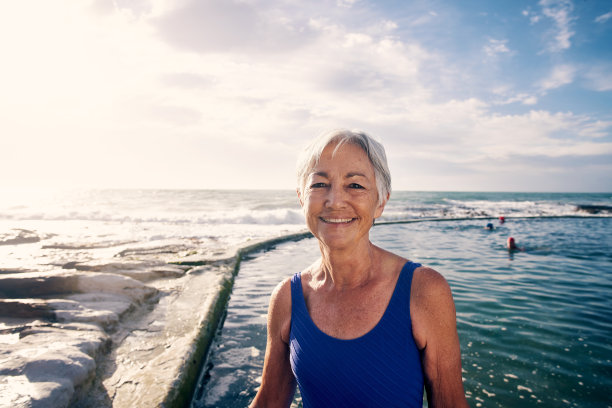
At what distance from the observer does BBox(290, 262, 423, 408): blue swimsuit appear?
59.6 inches

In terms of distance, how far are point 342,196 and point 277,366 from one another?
1080 millimetres

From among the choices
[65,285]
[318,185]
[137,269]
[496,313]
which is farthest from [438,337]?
[137,269]

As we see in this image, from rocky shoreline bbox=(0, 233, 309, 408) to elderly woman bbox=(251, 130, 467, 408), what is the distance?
136 cm

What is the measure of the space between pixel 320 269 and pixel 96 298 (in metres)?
3.81

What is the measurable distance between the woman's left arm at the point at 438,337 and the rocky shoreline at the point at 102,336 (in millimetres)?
1966

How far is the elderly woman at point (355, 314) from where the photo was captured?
1.51 m

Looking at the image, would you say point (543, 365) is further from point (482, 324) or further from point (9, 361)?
point (9, 361)

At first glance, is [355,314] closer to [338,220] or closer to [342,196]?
[338,220]

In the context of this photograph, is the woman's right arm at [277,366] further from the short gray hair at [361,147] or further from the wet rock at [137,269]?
the wet rock at [137,269]

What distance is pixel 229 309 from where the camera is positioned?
5387 mm

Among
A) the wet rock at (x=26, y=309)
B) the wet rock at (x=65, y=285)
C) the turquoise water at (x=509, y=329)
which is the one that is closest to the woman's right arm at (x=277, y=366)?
the turquoise water at (x=509, y=329)

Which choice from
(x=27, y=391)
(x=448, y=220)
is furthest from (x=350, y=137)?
(x=448, y=220)

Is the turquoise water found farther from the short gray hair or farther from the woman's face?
the short gray hair

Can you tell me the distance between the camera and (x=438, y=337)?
1.49 meters
